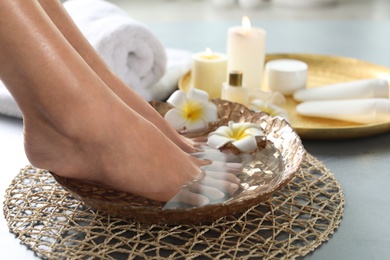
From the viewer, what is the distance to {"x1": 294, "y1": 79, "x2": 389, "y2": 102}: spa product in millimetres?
1472

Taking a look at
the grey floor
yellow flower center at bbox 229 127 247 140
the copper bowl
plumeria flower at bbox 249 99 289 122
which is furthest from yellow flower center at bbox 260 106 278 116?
the grey floor

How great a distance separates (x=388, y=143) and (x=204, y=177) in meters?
0.49

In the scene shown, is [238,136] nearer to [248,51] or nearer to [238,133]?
[238,133]

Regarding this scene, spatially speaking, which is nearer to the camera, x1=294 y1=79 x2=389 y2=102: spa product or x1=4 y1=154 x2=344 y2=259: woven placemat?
x1=4 y1=154 x2=344 y2=259: woven placemat

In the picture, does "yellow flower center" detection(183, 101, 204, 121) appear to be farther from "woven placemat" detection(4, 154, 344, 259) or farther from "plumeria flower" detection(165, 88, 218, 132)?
"woven placemat" detection(4, 154, 344, 259)

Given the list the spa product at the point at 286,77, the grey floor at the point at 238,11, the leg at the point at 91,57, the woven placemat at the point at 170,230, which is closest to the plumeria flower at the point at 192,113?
the leg at the point at 91,57

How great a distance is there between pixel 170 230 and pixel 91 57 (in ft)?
1.07

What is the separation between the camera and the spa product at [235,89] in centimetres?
142

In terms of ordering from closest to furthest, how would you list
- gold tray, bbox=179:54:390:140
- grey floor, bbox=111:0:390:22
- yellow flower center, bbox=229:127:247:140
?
yellow flower center, bbox=229:127:247:140, gold tray, bbox=179:54:390:140, grey floor, bbox=111:0:390:22

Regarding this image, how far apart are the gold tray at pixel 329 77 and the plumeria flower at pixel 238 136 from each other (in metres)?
0.19

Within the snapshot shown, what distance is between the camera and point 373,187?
116 cm

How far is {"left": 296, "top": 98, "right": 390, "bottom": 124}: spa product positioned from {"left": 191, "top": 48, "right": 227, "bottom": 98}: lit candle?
0.85ft

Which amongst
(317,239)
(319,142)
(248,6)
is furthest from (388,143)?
(248,6)

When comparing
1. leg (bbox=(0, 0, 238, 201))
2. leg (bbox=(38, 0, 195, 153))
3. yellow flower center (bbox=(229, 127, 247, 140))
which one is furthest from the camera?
yellow flower center (bbox=(229, 127, 247, 140))
